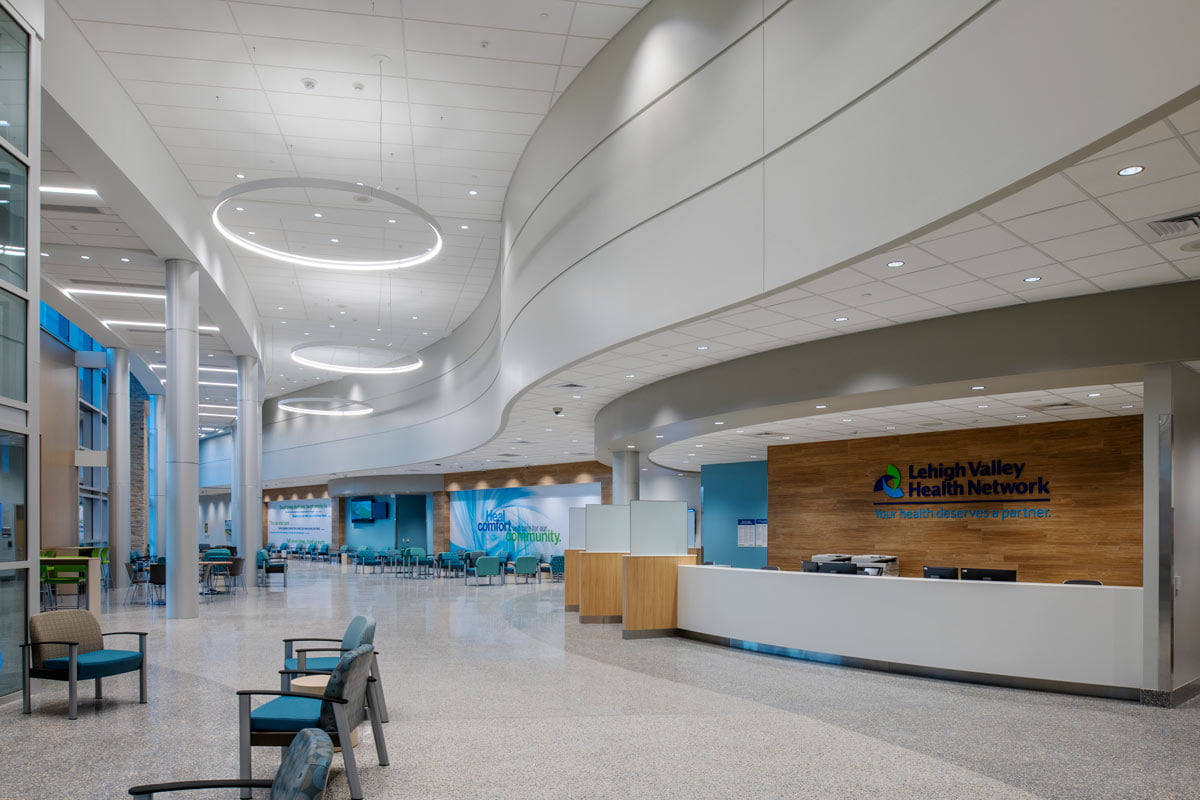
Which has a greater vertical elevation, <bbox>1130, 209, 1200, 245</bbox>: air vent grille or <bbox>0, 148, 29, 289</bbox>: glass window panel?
<bbox>0, 148, 29, 289</bbox>: glass window panel

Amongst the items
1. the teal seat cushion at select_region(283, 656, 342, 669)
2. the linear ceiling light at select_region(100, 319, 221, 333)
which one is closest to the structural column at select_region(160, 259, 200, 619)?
the linear ceiling light at select_region(100, 319, 221, 333)

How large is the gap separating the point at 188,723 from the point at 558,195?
6.84 meters

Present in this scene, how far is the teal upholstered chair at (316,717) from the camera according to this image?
418 centimetres

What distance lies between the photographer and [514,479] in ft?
88.0

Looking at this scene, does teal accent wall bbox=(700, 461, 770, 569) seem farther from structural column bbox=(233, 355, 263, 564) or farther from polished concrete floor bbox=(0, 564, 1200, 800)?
structural column bbox=(233, 355, 263, 564)

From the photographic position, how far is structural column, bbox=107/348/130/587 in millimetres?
19141

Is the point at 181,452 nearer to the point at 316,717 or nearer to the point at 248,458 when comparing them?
the point at 248,458

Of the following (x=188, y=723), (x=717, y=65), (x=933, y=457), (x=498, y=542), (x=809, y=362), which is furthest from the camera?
(x=498, y=542)

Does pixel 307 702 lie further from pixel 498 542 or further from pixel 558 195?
pixel 498 542

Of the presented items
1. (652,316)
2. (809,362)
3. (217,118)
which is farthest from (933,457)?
(217,118)

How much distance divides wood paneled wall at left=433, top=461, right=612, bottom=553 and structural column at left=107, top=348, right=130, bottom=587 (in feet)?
35.9

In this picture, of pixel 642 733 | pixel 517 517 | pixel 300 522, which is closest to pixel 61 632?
pixel 642 733

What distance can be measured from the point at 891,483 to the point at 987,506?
1542 millimetres

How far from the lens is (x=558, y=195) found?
400 inches
